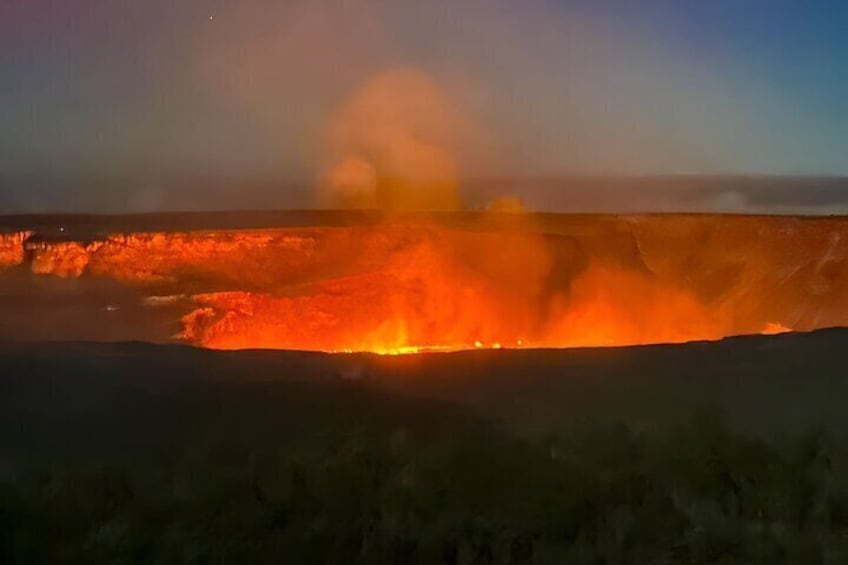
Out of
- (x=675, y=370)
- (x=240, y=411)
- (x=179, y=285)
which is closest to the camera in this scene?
(x=240, y=411)

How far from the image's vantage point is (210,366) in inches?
412

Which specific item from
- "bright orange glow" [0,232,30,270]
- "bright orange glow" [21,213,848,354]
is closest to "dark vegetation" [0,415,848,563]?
"bright orange glow" [21,213,848,354]

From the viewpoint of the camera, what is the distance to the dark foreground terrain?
21.3 feet

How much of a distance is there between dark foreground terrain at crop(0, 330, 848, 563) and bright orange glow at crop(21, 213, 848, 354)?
11.2 meters

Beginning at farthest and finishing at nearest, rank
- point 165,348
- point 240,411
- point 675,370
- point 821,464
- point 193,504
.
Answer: point 165,348 → point 675,370 → point 240,411 → point 821,464 → point 193,504

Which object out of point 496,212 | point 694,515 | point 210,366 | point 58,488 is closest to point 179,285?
point 496,212

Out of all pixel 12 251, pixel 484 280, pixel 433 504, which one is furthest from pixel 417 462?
pixel 12 251

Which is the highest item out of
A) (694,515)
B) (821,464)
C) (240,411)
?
(240,411)

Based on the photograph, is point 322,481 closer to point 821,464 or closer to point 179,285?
point 821,464

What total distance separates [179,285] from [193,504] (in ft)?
54.0

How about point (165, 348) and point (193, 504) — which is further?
point (165, 348)

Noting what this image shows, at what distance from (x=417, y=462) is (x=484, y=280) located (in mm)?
16045

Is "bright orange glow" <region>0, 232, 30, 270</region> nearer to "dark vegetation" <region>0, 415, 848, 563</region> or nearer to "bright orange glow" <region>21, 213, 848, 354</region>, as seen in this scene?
"bright orange glow" <region>21, 213, 848, 354</region>

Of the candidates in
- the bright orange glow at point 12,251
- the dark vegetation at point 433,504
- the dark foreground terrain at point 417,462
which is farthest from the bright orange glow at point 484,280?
the dark vegetation at point 433,504
